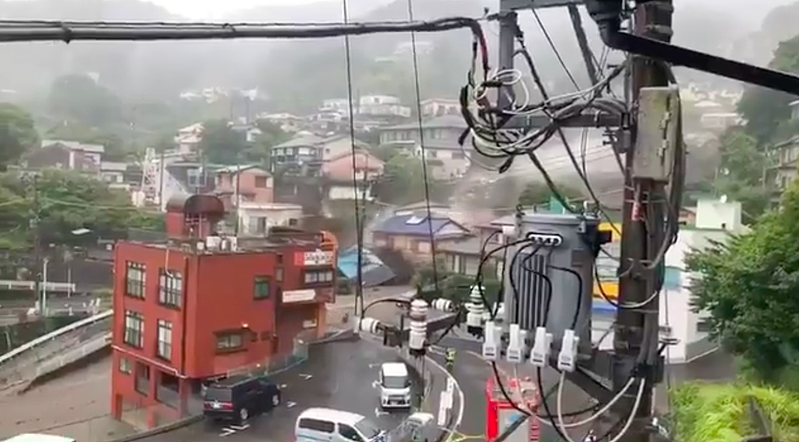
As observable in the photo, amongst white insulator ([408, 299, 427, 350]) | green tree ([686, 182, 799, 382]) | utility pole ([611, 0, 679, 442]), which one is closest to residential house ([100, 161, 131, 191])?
white insulator ([408, 299, 427, 350])

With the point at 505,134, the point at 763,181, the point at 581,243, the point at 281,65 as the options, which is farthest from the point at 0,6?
the point at 763,181

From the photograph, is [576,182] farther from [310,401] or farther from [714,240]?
[310,401]

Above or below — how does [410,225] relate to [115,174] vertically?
below

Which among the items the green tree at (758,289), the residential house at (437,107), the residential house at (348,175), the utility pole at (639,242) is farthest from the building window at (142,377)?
the green tree at (758,289)

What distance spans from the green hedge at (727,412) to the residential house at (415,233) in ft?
2.68

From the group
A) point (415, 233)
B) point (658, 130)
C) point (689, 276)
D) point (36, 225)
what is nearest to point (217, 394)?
point (36, 225)

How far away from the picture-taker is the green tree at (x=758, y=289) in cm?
221

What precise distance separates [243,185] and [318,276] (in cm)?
34

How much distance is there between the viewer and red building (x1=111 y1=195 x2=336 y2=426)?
180cm

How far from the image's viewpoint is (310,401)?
2129 mm

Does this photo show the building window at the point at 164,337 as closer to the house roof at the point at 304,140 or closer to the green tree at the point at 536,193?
the house roof at the point at 304,140

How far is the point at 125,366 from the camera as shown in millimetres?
1854

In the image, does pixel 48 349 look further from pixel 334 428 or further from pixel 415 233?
pixel 415 233

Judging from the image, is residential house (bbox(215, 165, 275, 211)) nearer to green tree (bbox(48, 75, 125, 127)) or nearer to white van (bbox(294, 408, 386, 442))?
green tree (bbox(48, 75, 125, 127))
